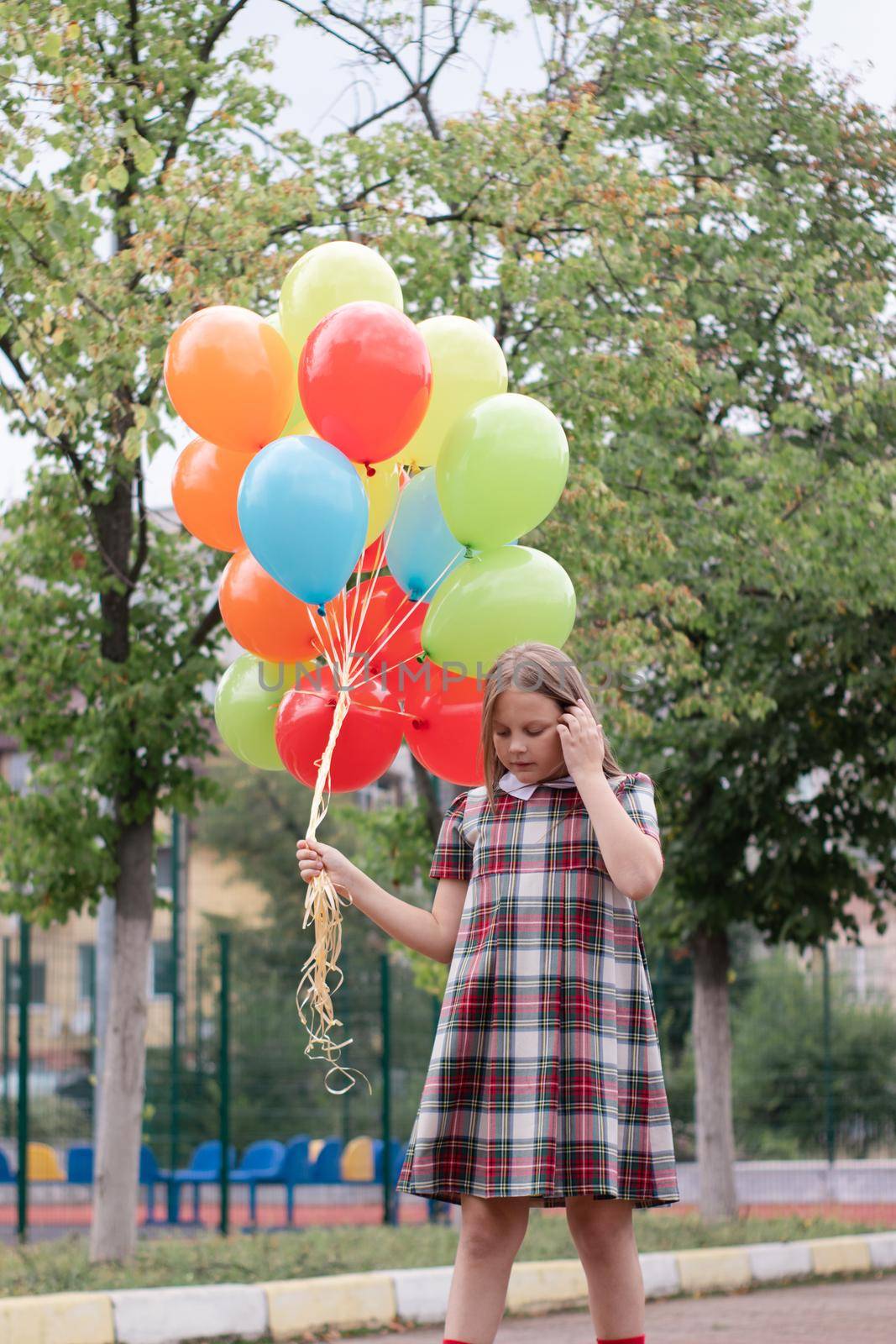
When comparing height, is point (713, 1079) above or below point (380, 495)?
below

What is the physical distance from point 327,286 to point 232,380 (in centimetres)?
50

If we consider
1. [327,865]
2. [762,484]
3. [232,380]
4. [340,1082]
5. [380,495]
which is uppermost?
[762,484]

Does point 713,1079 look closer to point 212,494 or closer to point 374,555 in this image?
point 374,555

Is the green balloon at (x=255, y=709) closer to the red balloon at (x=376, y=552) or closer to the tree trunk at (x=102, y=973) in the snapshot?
the red balloon at (x=376, y=552)

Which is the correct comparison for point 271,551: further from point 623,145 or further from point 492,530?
point 623,145

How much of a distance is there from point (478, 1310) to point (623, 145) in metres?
10.3

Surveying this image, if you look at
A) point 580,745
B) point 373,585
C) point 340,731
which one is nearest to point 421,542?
point 373,585

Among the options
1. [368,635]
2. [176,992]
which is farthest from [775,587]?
[176,992]

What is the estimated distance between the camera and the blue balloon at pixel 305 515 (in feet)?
15.0

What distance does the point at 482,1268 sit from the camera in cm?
346

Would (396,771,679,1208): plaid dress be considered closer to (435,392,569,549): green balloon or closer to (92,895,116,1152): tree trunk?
(435,392,569,549): green balloon

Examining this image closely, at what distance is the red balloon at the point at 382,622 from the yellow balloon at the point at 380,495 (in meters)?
0.17

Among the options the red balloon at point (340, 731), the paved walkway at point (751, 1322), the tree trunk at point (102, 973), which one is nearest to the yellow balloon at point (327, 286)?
the red balloon at point (340, 731)

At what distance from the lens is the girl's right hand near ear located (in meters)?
3.65
